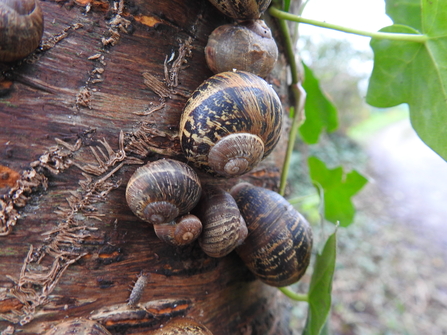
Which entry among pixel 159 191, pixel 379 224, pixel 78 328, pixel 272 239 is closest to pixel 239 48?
pixel 159 191

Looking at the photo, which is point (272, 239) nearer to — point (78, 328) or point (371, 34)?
point (78, 328)

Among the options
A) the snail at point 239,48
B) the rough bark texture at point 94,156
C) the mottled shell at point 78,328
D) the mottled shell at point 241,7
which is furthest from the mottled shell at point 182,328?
the mottled shell at point 241,7

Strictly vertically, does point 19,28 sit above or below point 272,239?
above

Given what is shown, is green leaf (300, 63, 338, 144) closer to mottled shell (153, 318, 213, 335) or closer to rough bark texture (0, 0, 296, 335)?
rough bark texture (0, 0, 296, 335)

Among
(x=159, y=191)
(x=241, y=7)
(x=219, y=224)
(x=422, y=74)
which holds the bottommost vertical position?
(x=219, y=224)

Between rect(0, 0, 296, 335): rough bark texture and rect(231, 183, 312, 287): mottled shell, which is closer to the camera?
rect(0, 0, 296, 335): rough bark texture

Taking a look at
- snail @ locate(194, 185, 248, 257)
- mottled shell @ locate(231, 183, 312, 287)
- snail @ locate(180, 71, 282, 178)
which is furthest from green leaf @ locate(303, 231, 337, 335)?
snail @ locate(180, 71, 282, 178)
